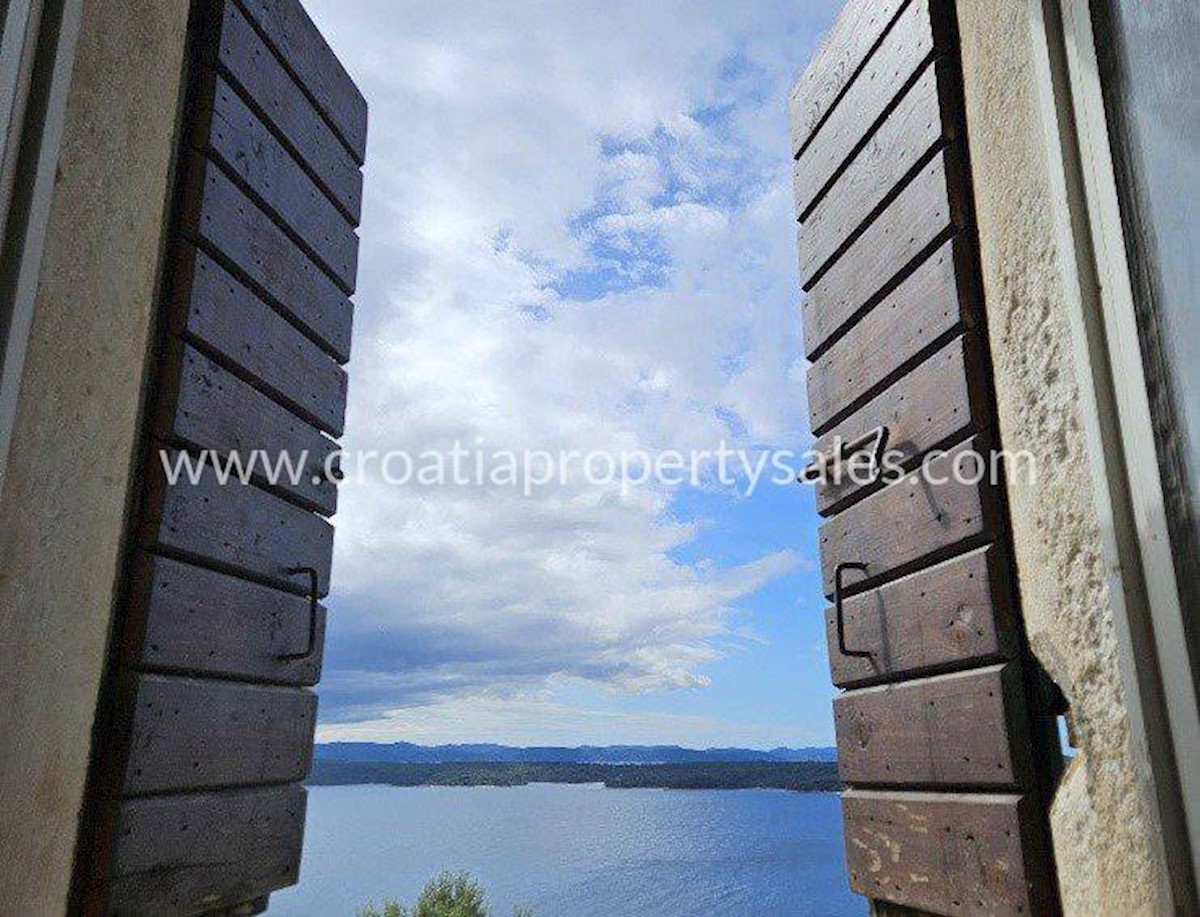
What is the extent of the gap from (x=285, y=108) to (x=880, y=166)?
4.65 ft

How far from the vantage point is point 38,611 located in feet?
4.80

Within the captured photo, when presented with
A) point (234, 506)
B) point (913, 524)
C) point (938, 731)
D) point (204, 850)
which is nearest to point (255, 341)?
point (234, 506)

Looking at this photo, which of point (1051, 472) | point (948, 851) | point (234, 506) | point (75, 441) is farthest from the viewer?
point (234, 506)

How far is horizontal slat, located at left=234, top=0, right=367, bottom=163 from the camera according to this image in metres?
2.33

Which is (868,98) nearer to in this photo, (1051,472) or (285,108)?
(1051,472)

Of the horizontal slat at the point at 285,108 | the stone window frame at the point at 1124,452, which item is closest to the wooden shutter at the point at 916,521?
the stone window frame at the point at 1124,452

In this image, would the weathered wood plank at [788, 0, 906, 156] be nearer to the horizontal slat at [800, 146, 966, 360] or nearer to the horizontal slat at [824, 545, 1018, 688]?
the horizontal slat at [800, 146, 966, 360]

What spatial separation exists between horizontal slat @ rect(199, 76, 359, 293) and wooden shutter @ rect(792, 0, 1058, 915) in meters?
1.26

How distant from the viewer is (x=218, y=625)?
2.00 m

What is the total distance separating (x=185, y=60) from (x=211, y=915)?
1.75m

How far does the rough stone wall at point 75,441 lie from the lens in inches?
55.9

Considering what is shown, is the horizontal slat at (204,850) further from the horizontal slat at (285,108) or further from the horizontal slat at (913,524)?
the horizontal slat at (285,108)

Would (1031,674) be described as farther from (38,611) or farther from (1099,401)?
(38,611)

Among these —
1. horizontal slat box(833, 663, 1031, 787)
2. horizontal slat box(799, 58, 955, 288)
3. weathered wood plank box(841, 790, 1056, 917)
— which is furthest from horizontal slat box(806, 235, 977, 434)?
weathered wood plank box(841, 790, 1056, 917)
